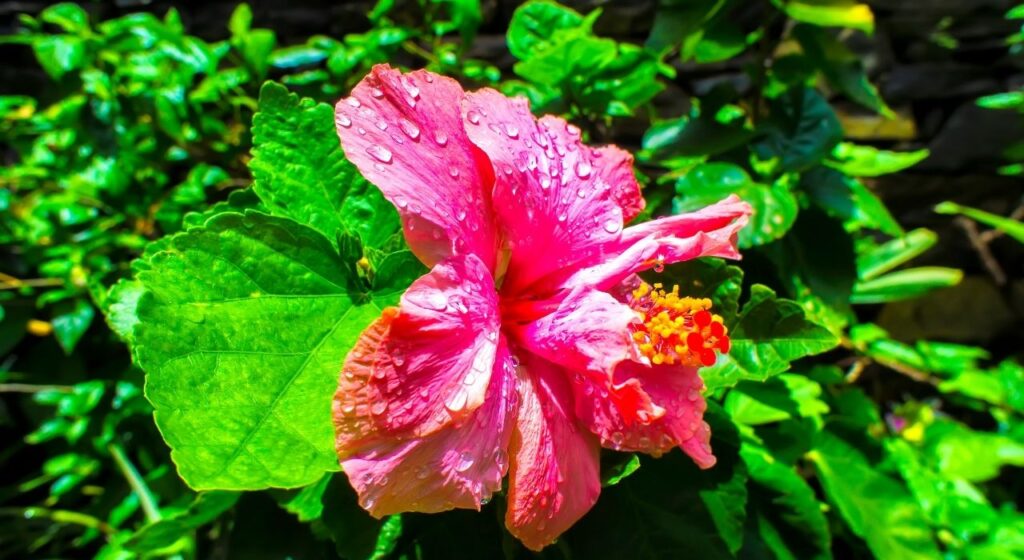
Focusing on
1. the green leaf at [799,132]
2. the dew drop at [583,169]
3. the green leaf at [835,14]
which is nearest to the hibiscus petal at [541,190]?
the dew drop at [583,169]

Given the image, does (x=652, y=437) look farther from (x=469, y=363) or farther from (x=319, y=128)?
(x=319, y=128)

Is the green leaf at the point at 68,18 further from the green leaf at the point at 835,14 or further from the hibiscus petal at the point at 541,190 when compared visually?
the green leaf at the point at 835,14

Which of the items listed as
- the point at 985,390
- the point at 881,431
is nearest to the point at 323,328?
the point at 881,431

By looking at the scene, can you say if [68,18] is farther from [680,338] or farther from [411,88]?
[680,338]

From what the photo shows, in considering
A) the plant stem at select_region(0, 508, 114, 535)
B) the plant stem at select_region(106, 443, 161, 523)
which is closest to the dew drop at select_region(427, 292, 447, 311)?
the plant stem at select_region(106, 443, 161, 523)

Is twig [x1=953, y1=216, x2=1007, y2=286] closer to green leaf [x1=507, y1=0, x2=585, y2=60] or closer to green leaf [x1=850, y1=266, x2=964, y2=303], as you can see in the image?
green leaf [x1=850, y1=266, x2=964, y2=303]

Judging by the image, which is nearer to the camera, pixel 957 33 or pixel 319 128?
pixel 319 128
